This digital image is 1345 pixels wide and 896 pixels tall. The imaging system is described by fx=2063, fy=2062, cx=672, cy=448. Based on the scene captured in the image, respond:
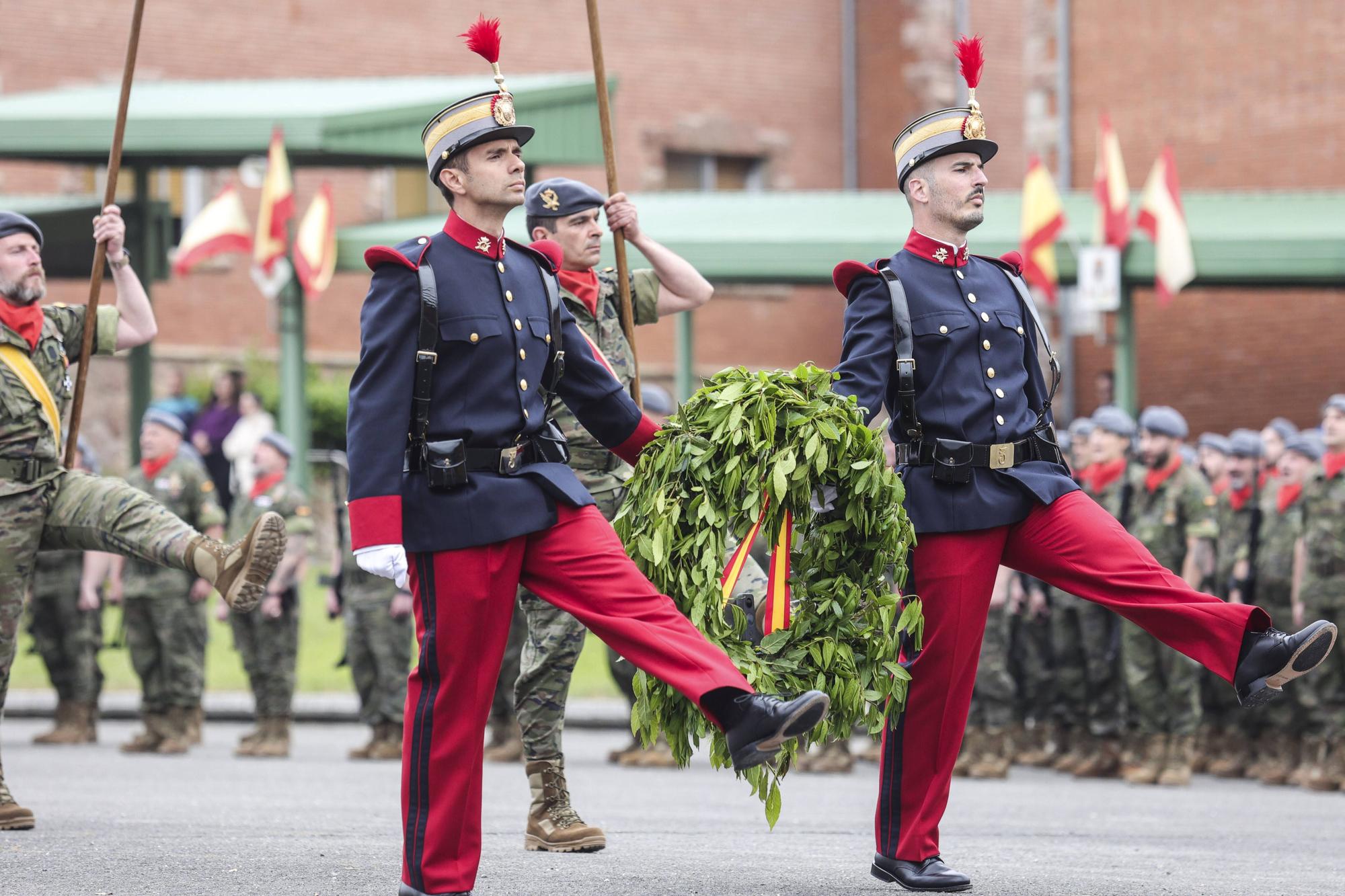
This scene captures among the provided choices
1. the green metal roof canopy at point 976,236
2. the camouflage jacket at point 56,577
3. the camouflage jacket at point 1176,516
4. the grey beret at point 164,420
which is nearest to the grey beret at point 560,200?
the camouflage jacket at point 1176,516

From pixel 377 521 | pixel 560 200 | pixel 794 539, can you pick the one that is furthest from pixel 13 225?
pixel 794 539

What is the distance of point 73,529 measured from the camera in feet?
26.0

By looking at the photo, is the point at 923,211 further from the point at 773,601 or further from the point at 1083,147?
the point at 1083,147

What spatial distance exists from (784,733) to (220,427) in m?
15.7

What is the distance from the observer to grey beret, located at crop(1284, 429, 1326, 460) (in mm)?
12445

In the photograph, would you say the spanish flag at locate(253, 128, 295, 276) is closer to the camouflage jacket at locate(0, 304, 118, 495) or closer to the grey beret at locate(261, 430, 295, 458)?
the grey beret at locate(261, 430, 295, 458)

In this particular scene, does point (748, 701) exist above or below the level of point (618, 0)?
below

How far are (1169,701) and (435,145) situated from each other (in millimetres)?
7360

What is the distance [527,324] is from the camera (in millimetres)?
6289

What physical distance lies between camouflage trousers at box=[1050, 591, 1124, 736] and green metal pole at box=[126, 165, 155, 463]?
9209mm

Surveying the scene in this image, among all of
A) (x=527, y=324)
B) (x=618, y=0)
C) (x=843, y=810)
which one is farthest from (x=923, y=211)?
(x=618, y=0)

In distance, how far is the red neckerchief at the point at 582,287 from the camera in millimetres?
8195

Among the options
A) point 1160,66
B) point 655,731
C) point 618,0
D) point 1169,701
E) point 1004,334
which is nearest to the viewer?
point 655,731

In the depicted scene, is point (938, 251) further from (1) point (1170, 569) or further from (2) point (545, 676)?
(1) point (1170, 569)
